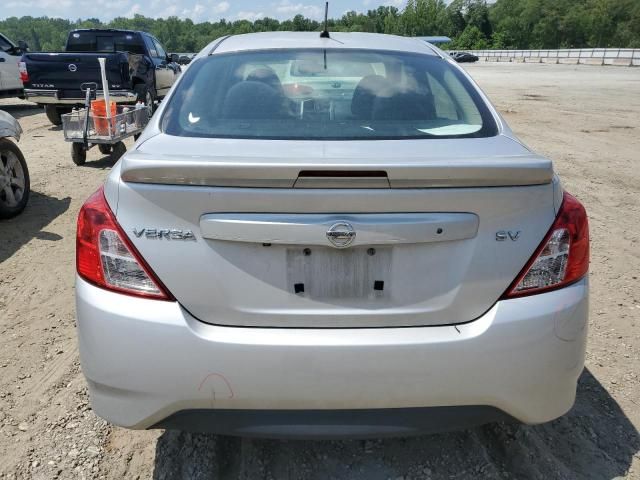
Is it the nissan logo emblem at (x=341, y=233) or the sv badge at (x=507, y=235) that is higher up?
the nissan logo emblem at (x=341, y=233)

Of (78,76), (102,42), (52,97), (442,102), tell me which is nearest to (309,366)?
(442,102)

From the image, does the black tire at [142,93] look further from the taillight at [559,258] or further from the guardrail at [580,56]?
the guardrail at [580,56]

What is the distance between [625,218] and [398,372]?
5.26 meters

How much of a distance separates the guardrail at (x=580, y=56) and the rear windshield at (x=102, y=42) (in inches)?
1718

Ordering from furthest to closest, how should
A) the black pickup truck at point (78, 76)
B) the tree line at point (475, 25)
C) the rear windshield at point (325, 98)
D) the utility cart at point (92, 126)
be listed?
the tree line at point (475, 25)
the black pickup truck at point (78, 76)
the utility cart at point (92, 126)
the rear windshield at point (325, 98)

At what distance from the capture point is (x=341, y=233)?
1822 millimetres

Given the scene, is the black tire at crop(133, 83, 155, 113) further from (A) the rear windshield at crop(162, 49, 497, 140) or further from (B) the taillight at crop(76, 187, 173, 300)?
(B) the taillight at crop(76, 187, 173, 300)

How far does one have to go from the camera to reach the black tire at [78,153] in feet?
27.5

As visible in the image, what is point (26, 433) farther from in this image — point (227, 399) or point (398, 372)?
point (398, 372)

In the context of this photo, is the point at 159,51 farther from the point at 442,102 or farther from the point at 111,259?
the point at 111,259

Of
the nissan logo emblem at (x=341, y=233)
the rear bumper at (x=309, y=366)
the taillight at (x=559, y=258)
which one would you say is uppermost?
the nissan logo emblem at (x=341, y=233)

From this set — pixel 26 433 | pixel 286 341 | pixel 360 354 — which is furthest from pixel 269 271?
pixel 26 433

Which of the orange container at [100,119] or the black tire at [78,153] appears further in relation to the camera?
the black tire at [78,153]

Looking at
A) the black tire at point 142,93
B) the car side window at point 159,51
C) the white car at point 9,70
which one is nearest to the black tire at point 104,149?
the black tire at point 142,93
